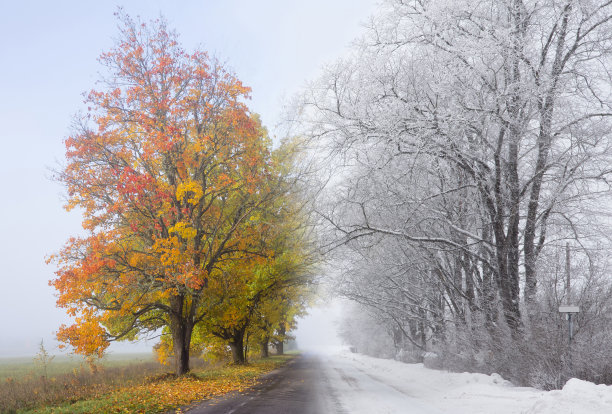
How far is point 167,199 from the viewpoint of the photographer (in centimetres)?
1422

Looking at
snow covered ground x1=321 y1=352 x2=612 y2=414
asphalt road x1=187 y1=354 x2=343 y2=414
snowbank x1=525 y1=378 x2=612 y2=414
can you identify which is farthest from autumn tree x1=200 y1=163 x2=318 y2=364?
snowbank x1=525 y1=378 x2=612 y2=414

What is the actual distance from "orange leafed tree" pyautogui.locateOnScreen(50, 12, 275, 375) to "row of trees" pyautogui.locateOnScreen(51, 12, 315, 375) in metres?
0.04

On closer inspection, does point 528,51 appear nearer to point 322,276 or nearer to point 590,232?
point 590,232

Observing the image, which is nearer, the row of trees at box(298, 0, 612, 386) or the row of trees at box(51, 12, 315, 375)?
the row of trees at box(298, 0, 612, 386)

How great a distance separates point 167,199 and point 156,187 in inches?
26.7

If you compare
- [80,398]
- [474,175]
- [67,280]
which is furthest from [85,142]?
[474,175]

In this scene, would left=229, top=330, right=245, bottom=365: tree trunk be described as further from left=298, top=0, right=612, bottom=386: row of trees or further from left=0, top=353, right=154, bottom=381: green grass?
left=298, top=0, right=612, bottom=386: row of trees

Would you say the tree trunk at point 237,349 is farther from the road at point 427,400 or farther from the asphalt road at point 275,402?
the asphalt road at point 275,402

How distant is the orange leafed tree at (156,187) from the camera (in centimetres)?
1334

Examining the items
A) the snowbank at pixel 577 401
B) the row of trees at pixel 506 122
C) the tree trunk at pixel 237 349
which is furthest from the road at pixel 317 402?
the tree trunk at pixel 237 349

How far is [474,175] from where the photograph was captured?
11258 mm

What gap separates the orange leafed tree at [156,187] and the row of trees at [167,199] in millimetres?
43

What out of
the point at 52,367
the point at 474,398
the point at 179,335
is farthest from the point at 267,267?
the point at 52,367

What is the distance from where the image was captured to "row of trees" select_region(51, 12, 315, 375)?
527 inches
